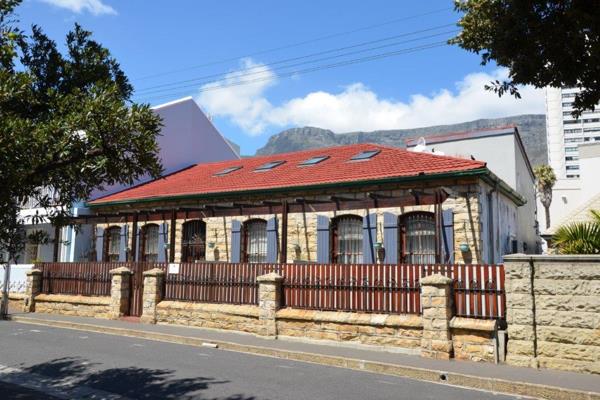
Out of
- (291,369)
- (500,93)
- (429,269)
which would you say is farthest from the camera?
(429,269)

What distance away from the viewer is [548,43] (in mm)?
7078

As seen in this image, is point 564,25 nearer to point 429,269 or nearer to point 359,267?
point 429,269

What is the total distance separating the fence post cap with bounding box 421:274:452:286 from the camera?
10.2 m

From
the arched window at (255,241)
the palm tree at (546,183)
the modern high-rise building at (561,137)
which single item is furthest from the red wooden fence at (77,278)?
the modern high-rise building at (561,137)

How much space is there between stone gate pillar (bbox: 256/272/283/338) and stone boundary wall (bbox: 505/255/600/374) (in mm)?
5322

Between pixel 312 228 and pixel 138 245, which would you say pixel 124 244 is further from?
pixel 312 228

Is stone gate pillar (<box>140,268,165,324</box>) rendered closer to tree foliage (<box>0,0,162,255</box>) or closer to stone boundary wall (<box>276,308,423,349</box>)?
stone boundary wall (<box>276,308,423,349</box>)

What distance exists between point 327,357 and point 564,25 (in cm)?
692

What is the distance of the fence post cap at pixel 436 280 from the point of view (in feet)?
33.4

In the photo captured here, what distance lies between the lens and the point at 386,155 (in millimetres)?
17422

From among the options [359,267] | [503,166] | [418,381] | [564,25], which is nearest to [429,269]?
[359,267]

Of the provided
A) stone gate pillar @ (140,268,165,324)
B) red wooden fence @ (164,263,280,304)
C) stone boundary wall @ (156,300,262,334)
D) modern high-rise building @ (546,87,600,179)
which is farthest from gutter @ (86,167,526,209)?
modern high-rise building @ (546,87,600,179)

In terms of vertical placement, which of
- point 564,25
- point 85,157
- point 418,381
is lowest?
point 418,381

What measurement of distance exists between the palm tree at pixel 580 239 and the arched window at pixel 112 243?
54.5 feet
